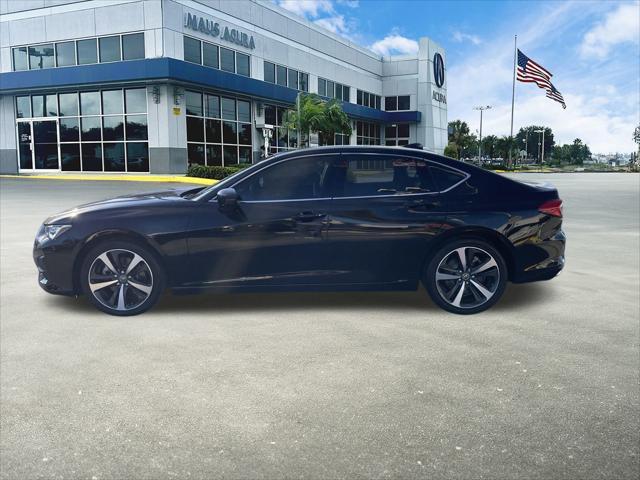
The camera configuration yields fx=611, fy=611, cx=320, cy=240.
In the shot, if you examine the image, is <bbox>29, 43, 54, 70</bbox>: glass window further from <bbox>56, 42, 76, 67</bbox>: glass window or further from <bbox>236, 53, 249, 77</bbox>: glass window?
<bbox>236, 53, 249, 77</bbox>: glass window

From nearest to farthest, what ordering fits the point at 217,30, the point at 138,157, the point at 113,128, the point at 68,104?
the point at 138,157 → the point at 113,128 → the point at 68,104 → the point at 217,30

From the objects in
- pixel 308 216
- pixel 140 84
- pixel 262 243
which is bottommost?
pixel 262 243

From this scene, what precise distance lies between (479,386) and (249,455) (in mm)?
1689

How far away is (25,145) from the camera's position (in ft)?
127

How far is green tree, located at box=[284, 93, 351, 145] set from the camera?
3966 cm

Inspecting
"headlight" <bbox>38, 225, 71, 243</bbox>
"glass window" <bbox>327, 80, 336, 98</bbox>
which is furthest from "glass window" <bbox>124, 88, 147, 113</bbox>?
"headlight" <bbox>38, 225, 71, 243</bbox>

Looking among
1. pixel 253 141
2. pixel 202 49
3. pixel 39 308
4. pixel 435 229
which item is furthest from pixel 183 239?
pixel 253 141

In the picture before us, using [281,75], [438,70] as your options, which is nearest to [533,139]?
[438,70]

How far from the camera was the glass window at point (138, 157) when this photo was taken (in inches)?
1359

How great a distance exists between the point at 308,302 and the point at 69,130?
113ft

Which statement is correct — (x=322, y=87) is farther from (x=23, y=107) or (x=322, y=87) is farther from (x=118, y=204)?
(x=118, y=204)

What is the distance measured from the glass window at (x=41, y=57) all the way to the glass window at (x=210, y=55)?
9050 millimetres

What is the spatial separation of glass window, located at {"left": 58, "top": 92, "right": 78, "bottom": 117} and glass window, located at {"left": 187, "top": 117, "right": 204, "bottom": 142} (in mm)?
6937

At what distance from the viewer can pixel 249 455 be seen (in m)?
3.06
